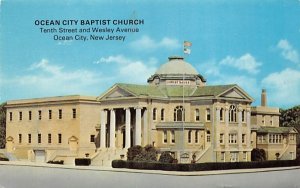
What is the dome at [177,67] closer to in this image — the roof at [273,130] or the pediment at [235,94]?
the pediment at [235,94]

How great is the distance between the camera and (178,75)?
184 feet

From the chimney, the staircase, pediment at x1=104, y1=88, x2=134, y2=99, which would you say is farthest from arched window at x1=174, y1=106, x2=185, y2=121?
the chimney

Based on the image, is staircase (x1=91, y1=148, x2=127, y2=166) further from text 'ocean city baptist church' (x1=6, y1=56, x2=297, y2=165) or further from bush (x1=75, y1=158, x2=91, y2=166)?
bush (x1=75, y1=158, x2=91, y2=166)

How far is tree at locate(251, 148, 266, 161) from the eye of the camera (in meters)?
55.0

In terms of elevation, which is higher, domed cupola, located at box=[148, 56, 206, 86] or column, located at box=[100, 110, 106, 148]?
domed cupola, located at box=[148, 56, 206, 86]

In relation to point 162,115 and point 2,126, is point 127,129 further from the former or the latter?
point 2,126

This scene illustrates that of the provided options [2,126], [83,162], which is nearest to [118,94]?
[83,162]

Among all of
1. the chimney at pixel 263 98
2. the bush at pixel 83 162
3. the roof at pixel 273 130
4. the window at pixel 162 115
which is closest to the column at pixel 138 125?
the window at pixel 162 115

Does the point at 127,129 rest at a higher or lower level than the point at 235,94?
lower

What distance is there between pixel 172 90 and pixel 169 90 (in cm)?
29

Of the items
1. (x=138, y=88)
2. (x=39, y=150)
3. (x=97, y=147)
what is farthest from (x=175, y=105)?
(x=39, y=150)

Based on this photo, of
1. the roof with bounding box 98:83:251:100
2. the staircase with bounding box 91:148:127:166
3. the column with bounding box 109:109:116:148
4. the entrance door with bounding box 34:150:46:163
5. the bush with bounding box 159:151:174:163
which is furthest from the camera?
the entrance door with bounding box 34:150:46:163

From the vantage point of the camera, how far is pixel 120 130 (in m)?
55.2

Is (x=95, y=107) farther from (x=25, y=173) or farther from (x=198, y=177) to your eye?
(x=198, y=177)
